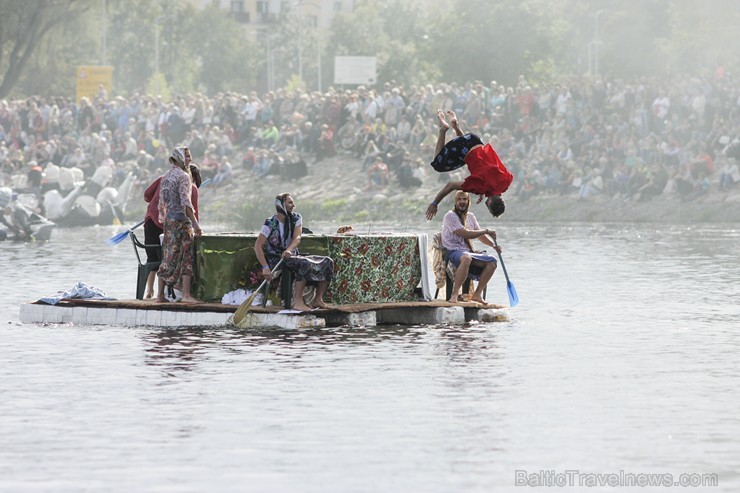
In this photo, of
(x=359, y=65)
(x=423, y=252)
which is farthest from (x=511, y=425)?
(x=359, y=65)

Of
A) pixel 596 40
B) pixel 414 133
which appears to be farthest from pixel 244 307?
pixel 596 40

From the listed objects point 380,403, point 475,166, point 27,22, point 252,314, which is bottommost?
point 252,314

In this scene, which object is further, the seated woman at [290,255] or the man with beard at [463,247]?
the man with beard at [463,247]

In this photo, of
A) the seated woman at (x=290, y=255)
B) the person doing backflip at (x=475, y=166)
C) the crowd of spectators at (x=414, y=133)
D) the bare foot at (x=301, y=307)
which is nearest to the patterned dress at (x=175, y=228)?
the seated woman at (x=290, y=255)

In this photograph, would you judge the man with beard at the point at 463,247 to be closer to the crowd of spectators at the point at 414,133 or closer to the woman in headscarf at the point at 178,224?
the woman in headscarf at the point at 178,224

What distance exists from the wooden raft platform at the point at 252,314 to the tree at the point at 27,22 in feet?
184

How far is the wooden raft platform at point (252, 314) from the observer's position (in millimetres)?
20359

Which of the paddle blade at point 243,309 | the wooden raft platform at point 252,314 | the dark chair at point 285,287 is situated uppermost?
the dark chair at point 285,287

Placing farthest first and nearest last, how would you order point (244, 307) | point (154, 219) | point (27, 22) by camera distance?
point (27, 22)
point (154, 219)
point (244, 307)

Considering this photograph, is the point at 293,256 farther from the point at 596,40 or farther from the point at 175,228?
Answer: the point at 596,40

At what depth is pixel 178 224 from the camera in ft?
67.9

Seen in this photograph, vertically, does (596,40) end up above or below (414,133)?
above

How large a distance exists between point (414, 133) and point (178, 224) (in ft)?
98.1

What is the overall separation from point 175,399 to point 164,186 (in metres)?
5.79
